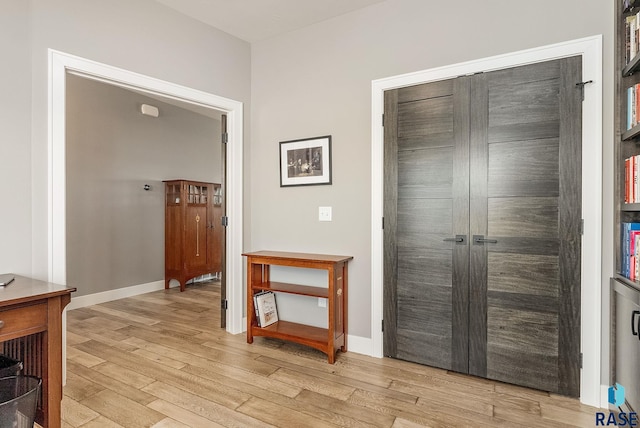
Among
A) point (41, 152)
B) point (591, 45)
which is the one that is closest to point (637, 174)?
point (591, 45)

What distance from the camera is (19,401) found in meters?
1.44

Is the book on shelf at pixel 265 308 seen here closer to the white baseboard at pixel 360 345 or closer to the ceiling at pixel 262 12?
the white baseboard at pixel 360 345

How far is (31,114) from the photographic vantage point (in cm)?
212

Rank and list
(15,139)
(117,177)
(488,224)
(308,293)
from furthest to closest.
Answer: (117,177) → (308,293) → (488,224) → (15,139)

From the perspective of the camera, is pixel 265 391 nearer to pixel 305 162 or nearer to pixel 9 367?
pixel 9 367

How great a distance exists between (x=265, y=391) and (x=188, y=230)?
3.48 meters

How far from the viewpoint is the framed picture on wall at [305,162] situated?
3.04 metres

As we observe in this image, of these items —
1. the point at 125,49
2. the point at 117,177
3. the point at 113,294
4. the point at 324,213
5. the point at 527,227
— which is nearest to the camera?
the point at 527,227

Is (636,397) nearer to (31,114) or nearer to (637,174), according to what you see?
(637,174)

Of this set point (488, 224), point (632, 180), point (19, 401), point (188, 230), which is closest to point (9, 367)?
point (19, 401)

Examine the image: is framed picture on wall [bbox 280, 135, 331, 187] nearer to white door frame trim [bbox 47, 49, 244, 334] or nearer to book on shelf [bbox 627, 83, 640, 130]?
white door frame trim [bbox 47, 49, 244, 334]

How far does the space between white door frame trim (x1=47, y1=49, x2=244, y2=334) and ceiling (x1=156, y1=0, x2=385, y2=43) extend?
2.09 feet

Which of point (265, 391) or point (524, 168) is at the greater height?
point (524, 168)

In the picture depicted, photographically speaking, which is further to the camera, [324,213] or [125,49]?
[324,213]
